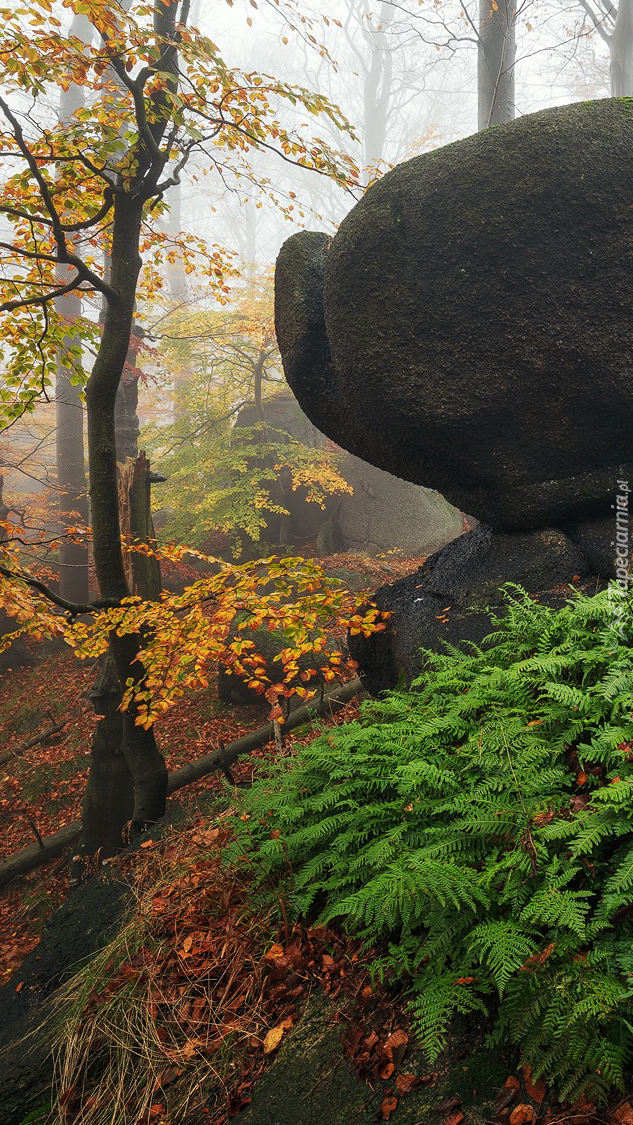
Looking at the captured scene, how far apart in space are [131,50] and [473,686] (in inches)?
232

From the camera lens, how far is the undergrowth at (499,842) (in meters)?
1.92

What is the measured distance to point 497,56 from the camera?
9.20 m

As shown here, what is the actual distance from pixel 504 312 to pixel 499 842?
12.1 feet

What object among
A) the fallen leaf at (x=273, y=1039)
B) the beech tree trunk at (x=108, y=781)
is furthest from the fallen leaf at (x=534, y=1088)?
the beech tree trunk at (x=108, y=781)

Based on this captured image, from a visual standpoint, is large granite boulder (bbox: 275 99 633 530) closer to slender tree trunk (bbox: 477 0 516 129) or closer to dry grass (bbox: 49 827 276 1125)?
dry grass (bbox: 49 827 276 1125)

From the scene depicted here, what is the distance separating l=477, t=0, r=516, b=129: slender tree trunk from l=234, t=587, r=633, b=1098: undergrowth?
30.2 feet

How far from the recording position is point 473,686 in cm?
334

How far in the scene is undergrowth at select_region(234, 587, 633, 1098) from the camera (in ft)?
6.30

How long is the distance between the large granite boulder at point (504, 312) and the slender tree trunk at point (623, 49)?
31.8 ft

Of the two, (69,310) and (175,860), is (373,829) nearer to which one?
(175,860)

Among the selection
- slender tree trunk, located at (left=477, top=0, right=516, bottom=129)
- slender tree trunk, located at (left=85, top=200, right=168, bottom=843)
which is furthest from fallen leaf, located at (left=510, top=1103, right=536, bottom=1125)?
slender tree trunk, located at (left=477, top=0, right=516, bottom=129)

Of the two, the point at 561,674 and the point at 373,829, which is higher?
the point at 561,674

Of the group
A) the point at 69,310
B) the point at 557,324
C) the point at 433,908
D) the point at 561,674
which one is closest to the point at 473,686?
the point at 561,674

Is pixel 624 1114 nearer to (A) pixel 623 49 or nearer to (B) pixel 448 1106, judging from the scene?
(B) pixel 448 1106
